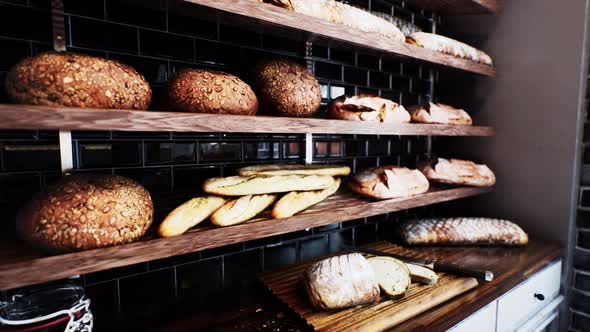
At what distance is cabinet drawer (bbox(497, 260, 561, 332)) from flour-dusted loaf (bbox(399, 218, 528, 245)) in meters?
0.19

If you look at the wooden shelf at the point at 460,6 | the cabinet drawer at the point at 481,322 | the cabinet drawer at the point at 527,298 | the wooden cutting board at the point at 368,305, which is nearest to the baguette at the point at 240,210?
the wooden cutting board at the point at 368,305

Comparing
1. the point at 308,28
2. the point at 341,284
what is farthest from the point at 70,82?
the point at 341,284

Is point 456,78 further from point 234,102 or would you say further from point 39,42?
point 39,42

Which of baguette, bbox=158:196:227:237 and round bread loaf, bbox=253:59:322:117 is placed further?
round bread loaf, bbox=253:59:322:117

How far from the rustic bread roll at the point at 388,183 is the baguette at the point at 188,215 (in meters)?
0.62

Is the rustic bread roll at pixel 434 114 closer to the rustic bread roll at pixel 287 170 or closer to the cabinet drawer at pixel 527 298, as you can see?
the rustic bread roll at pixel 287 170

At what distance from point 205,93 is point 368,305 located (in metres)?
0.82

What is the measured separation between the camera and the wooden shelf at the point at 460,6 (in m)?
1.65

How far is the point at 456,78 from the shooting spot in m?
2.00

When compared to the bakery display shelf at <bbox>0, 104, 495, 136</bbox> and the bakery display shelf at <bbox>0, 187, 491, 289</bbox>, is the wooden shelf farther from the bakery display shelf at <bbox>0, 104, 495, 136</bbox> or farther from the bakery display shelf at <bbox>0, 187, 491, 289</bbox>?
the bakery display shelf at <bbox>0, 187, 491, 289</bbox>

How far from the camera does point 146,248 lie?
770 mm

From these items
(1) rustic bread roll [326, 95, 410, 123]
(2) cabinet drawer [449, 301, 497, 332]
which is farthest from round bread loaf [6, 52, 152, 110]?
(2) cabinet drawer [449, 301, 497, 332]

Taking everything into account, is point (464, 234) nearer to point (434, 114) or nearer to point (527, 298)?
point (527, 298)

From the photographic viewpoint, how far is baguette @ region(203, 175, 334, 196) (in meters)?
0.96
